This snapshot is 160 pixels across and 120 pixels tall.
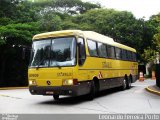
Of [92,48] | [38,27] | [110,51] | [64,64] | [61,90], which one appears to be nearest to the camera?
[61,90]

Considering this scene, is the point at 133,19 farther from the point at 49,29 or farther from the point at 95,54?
the point at 95,54

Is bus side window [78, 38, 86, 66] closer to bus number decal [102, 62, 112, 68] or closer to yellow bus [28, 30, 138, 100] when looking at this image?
yellow bus [28, 30, 138, 100]

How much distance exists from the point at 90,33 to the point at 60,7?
41.5 meters

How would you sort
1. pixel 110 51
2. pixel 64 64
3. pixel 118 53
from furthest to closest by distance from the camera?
pixel 118 53 → pixel 110 51 → pixel 64 64

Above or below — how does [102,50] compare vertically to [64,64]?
above

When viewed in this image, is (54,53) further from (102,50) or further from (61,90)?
(102,50)

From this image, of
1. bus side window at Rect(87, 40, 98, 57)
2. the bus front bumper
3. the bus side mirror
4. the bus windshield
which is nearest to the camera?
the bus front bumper

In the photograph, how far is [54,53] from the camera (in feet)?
47.3

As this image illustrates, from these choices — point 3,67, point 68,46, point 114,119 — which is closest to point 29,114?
point 114,119

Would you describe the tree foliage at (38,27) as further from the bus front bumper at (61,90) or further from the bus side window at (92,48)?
the bus side window at (92,48)

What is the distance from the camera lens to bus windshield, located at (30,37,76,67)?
46.4ft

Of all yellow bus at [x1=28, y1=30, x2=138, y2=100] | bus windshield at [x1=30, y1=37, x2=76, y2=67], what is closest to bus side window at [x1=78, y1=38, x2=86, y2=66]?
yellow bus at [x1=28, y1=30, x2=138, y2=100]

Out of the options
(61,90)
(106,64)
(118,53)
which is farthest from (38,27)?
(61,90)

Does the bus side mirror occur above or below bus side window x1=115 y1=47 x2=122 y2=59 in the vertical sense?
below
